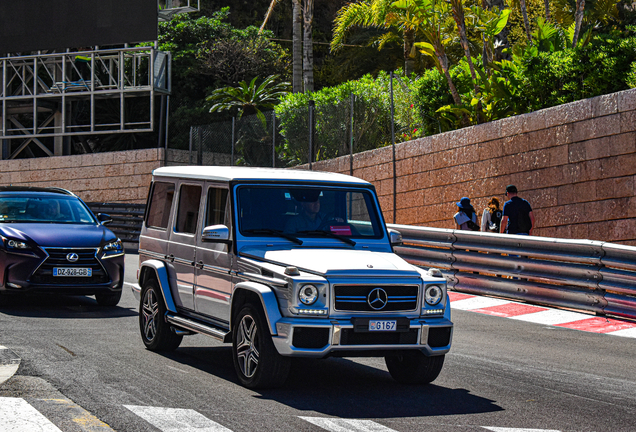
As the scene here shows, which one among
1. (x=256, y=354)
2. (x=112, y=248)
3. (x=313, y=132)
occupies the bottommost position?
(x=256, y=354)

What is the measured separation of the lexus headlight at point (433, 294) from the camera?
6.85 m

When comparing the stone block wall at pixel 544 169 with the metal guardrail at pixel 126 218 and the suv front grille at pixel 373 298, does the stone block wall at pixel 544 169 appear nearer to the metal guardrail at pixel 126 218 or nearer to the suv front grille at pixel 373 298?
the suv front grille at pixel 373 298

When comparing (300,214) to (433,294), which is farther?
(300,214)

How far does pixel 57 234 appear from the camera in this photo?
39.6 feet

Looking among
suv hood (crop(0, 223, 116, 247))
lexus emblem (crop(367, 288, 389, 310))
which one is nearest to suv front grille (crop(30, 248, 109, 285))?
suv hood (crop(0, 223, 116, 247))

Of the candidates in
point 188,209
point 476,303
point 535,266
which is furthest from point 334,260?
point 476,303

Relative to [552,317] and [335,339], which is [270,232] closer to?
[335,339]

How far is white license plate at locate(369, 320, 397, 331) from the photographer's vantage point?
6.59 m

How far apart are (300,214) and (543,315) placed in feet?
18.5

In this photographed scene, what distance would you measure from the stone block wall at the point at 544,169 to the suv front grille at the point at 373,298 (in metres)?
8.89

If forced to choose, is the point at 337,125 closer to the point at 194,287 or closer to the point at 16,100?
the point at 194,287

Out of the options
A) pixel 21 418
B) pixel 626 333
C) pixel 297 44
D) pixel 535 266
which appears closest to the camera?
pixel 21 418

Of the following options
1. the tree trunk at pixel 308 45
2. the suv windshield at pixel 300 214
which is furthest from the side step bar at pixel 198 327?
the tree trunk at pixel 308 45

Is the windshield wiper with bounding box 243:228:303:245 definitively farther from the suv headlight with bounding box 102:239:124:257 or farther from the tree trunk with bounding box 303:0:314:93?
the tree trunk with bounding box 303:0:314:93
